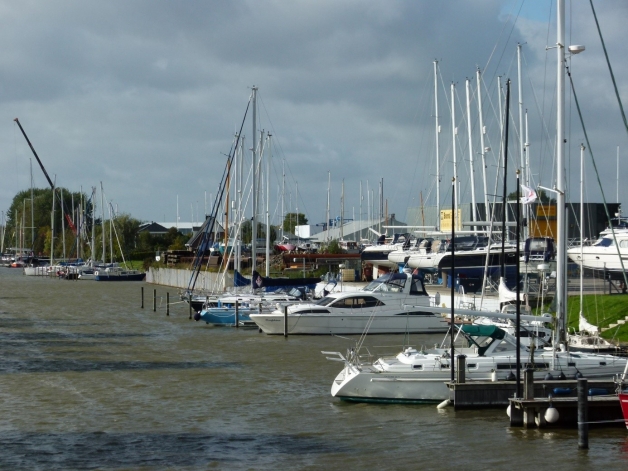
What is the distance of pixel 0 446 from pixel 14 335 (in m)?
27.1

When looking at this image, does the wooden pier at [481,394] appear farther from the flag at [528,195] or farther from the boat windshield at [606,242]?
the boat windshield at [606,242]

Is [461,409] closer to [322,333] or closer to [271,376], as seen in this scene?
[271,376]

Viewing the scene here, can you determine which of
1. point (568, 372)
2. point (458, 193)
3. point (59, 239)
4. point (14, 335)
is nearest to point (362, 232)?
point (59, 239)

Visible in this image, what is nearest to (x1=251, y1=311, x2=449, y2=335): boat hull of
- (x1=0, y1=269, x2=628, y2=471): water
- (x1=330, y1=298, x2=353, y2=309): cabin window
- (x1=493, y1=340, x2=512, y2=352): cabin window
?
(x1=330, y1=298, x2=353, y2=309): cabin window

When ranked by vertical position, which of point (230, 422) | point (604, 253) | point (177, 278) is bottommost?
point (230, 422)

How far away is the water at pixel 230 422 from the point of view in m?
20.4

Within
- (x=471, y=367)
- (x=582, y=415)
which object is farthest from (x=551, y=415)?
(x=471, y=367)

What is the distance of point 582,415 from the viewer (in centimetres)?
2006

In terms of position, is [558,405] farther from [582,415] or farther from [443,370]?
[443,370]

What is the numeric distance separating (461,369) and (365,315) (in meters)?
18.3

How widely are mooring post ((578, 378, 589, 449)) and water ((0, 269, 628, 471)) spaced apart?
0.29 m

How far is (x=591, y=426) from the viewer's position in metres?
22.7

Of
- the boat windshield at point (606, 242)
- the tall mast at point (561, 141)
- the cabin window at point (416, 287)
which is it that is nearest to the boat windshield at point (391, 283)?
the cabin window at point (416, 287)

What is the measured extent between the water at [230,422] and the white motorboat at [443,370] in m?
0.47
